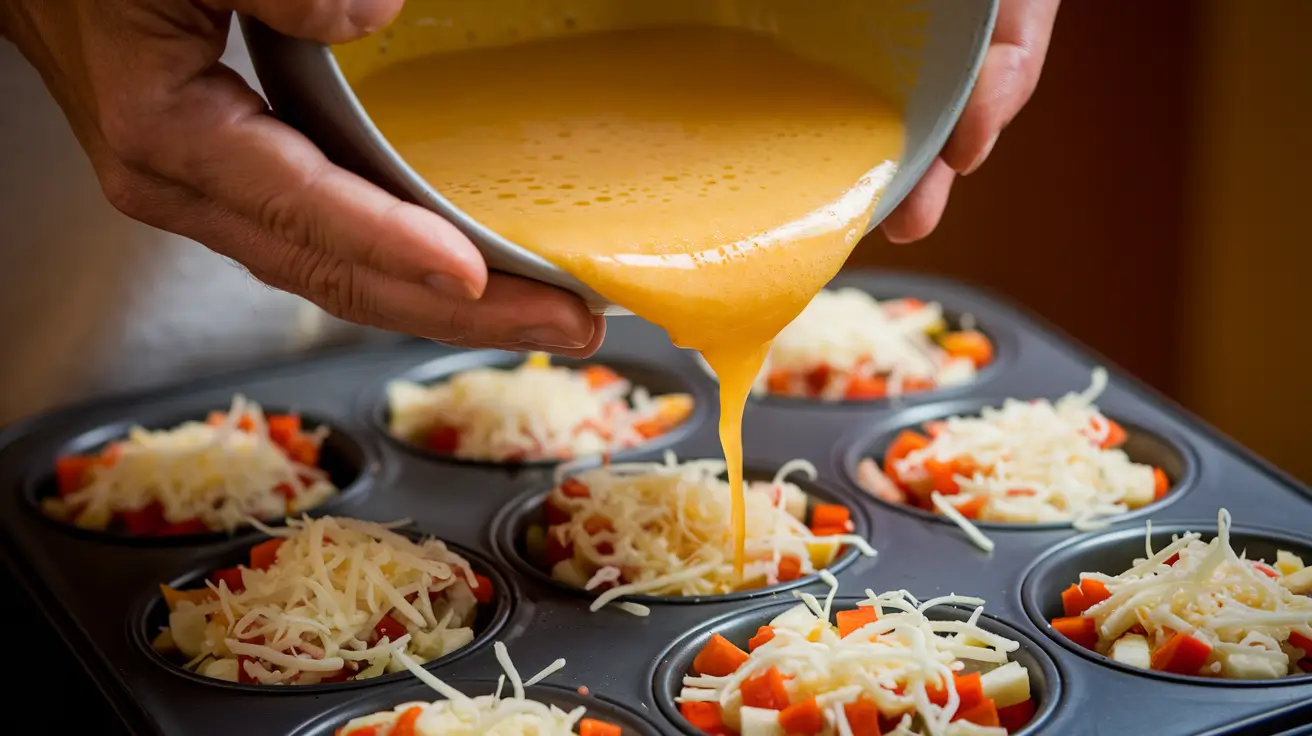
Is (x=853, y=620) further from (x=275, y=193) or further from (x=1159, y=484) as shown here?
(x=275, y=193)

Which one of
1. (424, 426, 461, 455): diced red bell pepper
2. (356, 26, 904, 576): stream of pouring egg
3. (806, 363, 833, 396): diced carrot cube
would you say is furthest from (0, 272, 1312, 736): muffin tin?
(356, 26, 904, 576): stream of pouring egg

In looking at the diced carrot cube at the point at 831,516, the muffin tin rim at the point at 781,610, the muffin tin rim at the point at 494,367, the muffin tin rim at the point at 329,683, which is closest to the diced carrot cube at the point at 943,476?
the diced carrot cube at the point at 831,516

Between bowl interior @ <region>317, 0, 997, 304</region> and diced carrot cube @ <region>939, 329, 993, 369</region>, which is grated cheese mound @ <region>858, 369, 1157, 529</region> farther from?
bowl interior @ <region>317, 0, 997, 304</region>

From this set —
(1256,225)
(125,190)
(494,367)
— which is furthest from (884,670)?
(1256,225)

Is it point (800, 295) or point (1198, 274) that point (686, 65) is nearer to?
point (800, 295)

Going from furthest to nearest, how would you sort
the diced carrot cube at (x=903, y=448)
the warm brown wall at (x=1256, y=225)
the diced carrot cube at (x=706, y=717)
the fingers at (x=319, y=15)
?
the warm brown wall at (x=1256, y=225), the diced carrot cube at (x=903, y=448), the diced carrot cube at (x=706, y=717), the fingers at (x=319, y=15)

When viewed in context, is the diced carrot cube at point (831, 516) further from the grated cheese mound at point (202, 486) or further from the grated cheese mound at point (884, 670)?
the grated cheese mound at point (202, 486)
